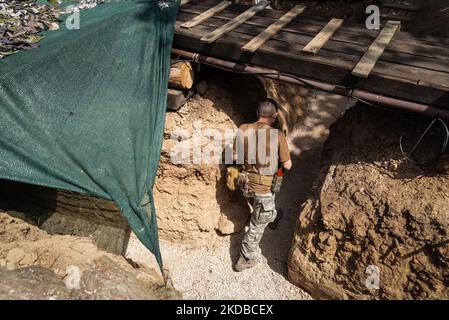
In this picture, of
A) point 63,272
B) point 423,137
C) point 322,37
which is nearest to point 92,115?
point 63,272

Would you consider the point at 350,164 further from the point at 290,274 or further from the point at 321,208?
the point at 290,274

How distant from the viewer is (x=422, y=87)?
3.69 m

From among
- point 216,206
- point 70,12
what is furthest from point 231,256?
point 70,12

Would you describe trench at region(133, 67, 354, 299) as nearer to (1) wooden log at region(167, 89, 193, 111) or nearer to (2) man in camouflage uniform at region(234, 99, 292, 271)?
(1) wooden log at region(167, 89, 193, 111)

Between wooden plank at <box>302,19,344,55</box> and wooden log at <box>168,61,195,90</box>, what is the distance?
176 cm

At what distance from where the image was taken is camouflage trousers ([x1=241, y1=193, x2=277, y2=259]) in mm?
5008

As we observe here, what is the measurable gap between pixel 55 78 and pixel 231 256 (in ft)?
12.3

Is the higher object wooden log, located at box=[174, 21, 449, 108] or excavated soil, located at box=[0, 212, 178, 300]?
wooden log, located at box=[174, 21, 449, 108]

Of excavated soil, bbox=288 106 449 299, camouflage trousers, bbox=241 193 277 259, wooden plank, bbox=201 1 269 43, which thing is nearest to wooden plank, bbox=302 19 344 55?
wooden plank, bbox=201 1 269 43

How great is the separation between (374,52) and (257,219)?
9.14 feet

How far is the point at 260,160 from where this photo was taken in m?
4.77

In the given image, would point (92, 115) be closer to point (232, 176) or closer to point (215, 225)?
point (232, 176)

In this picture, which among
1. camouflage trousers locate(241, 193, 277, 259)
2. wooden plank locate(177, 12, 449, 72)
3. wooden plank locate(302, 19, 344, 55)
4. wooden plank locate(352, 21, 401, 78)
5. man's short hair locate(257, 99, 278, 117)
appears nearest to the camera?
wooden plank locate(352, 21, 401, 78)

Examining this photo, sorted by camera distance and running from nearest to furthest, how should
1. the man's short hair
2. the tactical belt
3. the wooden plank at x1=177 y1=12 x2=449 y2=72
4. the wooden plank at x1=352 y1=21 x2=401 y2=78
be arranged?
the wooden plank at x1=352 y1=21 x2=401 y2=78
the wooden plank at x1=177 y1=12 x2=449 y2=72
the man's short hair
the tactical belt
